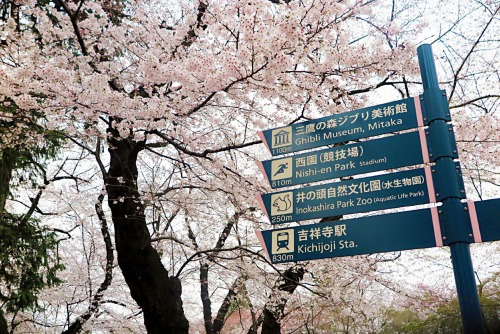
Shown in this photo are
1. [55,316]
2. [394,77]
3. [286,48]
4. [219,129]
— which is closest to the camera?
[286,48]

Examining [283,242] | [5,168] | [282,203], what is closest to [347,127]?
[282,203]

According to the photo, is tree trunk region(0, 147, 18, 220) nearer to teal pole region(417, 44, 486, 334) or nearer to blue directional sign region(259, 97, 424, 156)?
blue directional sign region(259, 97, 424, 156)

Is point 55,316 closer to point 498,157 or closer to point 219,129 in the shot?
point 219,129

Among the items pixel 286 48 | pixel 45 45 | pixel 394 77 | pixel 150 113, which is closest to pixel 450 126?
pixel 286 48

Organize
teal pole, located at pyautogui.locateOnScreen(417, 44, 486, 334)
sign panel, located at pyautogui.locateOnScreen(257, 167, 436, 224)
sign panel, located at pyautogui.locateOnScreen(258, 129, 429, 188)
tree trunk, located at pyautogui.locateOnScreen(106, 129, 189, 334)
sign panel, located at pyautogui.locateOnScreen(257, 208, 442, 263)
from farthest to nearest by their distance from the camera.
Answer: tree trunk, located at pyautogui.locateOnScreen(106, 129, 189, 334) < sign panel, located at pyautogui.locateOnScreen(258, 129, 429, 188) < sign panel, located at pyautogui.locateOnScreen(257, 167, 436, 224) < sign panel, located at pyautogui.locateOnScreen(257, 208, 442, 263) < teal pole, located at pyautogui.locateOnScreen(417, 44, 486, 334)

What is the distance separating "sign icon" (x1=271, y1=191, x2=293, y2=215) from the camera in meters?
3.26

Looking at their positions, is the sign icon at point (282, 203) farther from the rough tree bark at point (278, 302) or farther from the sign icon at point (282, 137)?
the rough tree bark at point (278, 302)

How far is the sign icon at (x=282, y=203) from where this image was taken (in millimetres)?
3256

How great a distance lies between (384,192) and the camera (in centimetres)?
295

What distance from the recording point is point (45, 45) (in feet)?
18.2

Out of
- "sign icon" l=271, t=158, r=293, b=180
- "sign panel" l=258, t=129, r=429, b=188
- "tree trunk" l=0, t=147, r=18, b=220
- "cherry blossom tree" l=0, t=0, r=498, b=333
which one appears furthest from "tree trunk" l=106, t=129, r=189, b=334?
"sign panel" l=258, t=129, r=429, b=188

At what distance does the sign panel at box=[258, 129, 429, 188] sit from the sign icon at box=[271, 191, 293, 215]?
117 mm

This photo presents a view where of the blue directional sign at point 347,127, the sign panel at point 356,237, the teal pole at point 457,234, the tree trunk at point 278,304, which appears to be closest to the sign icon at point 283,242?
the sign panel at point 356,237

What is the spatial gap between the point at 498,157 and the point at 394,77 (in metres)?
1.79
